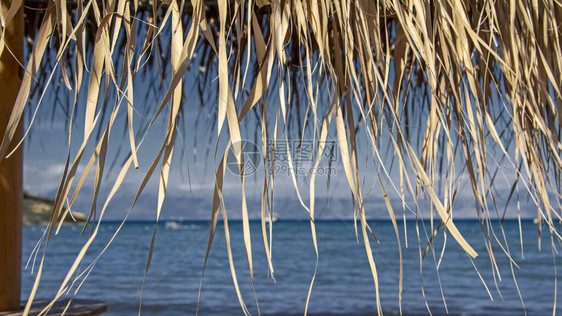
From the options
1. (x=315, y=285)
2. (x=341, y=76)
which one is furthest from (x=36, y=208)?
(x=341, y=76)

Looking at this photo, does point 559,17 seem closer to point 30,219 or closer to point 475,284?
point 475,284

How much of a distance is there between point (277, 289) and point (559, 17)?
5398 millimetres

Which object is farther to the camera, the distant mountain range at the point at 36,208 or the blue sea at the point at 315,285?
the distant mountain range at the point at 36,208

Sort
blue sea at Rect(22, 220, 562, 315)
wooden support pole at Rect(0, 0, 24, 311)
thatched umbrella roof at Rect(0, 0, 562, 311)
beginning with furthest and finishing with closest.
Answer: blue sea at Rect(22, 220, 562, 315), wooden support pole at Rect(0, 0, 24, 311), thatched umbrella roof at Rect(0, 0, 562, 311)

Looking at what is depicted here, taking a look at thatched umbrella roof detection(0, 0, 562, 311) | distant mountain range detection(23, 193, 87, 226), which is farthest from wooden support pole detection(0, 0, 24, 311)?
distant mountain range detection(23, 193, 87, 226)

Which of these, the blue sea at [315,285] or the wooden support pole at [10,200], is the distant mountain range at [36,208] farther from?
the wooden support pole at [10,200]

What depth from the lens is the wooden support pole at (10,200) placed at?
118 cm

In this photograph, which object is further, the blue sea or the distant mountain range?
the distant mountain range

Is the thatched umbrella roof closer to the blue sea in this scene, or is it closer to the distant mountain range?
the blue sea

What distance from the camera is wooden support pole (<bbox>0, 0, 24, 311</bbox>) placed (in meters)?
1.18

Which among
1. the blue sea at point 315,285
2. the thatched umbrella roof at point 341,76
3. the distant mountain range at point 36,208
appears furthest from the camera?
the distant mountain range at point 36,208

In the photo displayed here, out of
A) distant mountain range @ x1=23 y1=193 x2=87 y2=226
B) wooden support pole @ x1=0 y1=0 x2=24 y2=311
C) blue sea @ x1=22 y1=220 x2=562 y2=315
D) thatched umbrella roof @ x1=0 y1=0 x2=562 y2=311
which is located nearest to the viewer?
thatched umbrella roof @ x1=0 y1=0 x2=562 y2=311

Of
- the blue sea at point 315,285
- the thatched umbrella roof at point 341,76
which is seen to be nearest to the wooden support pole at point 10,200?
the thatched umbrella roof at point 341,76

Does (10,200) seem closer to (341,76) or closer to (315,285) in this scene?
(341,76)
